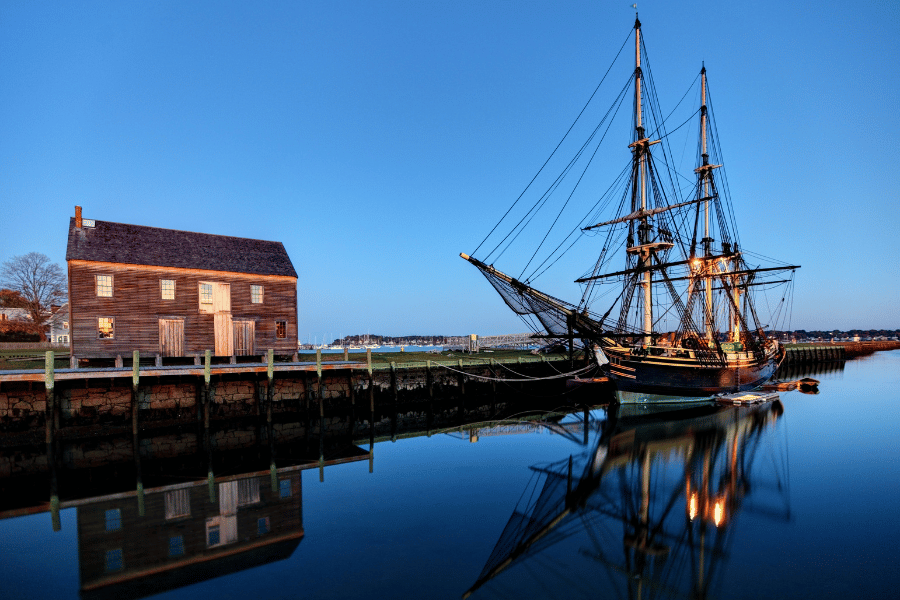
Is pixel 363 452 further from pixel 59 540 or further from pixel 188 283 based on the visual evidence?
pixel 188 283

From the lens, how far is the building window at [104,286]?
A: 2458 cm

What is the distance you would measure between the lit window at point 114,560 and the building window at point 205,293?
1933 centimetres

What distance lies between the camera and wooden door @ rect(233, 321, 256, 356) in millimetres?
27891

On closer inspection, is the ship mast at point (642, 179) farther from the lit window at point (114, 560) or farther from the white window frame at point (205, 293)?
the lit window at point (114, 560)

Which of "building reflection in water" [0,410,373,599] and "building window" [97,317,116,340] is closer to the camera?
"building reflection in water" [0,410,373,599]

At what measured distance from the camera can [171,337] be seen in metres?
26.2

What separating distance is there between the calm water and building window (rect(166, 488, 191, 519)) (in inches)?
2.6

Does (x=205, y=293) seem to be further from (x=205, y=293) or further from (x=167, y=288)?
(x=167, y=288)

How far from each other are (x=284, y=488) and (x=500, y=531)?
22.7 feet

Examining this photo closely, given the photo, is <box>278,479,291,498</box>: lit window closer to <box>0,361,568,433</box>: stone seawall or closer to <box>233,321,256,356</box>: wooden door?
<box>0,361,568,433</box>: stone seawall

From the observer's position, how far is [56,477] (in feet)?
49.9

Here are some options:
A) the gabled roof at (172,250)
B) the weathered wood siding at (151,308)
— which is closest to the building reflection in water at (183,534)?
the weathered wood siding at (151,308)

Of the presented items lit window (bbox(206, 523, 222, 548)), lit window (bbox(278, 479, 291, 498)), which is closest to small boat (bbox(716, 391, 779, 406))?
lit window (bbox(278, 479, 291, 498))

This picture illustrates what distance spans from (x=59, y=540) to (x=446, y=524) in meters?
8.92
